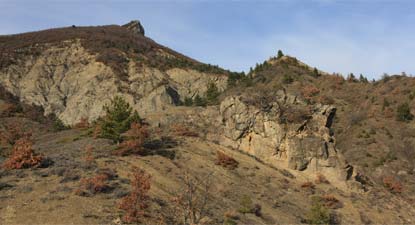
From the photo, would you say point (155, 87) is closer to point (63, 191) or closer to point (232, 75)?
point (232, 75)

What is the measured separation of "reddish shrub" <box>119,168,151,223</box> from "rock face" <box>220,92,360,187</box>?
16113 mm

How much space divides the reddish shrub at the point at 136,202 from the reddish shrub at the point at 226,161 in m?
11.3

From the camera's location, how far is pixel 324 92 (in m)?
67.1

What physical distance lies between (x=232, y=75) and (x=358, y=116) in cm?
2259

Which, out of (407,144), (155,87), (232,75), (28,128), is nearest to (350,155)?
(407,144)

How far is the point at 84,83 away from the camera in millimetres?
75000

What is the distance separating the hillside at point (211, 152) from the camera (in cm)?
2322

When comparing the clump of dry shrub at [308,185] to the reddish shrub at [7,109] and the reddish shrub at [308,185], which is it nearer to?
the reddish shrub at [308,185]

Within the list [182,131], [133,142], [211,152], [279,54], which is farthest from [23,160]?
Result: [279,54]

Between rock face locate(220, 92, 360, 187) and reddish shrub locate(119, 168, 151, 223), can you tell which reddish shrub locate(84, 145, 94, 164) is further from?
rock face locate(220, 92, 360, 187)

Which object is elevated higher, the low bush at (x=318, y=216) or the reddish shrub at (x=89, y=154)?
the reddish shrub at (x=89, y=154)

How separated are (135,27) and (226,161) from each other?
8345 cm

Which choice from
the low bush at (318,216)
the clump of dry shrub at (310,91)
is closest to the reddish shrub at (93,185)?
the low bush at (318,216)

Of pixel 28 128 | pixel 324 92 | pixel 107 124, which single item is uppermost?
pixel 324 92
